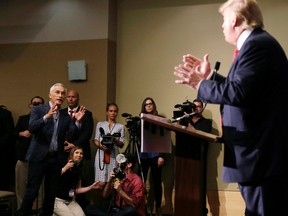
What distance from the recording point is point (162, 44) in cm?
611

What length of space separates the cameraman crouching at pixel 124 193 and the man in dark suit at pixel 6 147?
5.57 ft

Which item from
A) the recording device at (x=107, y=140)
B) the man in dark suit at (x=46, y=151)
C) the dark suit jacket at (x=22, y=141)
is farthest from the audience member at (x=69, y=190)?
the dark suit jacket at (x=22, y=141)

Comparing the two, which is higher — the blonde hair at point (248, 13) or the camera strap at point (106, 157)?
the blonde hair at point (248, 13)

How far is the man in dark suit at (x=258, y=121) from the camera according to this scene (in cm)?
150

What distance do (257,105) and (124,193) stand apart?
3.11 metres

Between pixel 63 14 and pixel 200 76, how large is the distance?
503 cm

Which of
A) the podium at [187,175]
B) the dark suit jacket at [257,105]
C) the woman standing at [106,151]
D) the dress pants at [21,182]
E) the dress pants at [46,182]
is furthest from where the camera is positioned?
the dress pants at [21,182]

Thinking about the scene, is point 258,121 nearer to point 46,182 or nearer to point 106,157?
point 46,182

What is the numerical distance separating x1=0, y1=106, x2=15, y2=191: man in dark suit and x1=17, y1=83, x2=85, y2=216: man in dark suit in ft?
4.45

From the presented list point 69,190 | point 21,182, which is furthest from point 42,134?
point 21,182

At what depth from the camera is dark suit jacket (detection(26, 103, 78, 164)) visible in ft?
14.0

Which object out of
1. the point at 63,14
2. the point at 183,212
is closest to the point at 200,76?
the point at 183,212

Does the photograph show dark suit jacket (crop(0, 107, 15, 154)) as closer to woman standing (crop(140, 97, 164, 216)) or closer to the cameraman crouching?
the cameraman crouching

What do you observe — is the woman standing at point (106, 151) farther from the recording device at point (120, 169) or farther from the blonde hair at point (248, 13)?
the blonde hair at point (248, 13)
